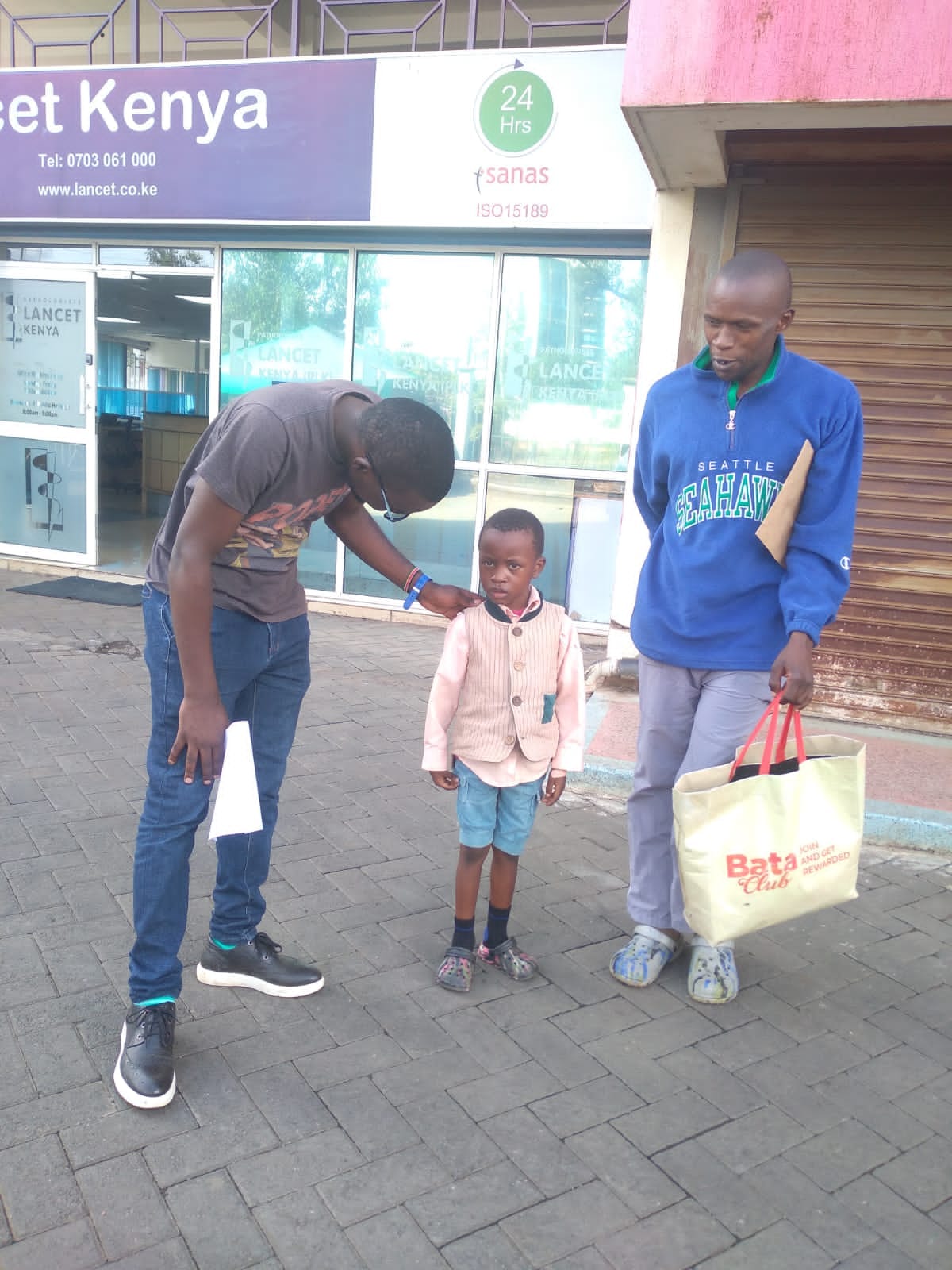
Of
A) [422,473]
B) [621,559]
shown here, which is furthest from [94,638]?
[422,473]

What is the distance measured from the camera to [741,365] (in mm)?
2623

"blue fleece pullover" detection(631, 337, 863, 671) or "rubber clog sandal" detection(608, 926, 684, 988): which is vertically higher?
"blue fleece pullover" detection(631, 337, 863, 671)

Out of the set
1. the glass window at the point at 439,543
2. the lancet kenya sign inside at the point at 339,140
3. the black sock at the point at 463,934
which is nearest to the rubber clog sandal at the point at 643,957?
the black sock at the point at 463,934

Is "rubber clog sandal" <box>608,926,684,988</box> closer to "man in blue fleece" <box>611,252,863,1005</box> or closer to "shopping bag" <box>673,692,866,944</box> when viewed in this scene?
"man in blue fleece" <box>611,252,863,1005</box>

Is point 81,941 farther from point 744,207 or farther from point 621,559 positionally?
point 744,207

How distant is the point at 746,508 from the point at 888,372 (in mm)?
3103

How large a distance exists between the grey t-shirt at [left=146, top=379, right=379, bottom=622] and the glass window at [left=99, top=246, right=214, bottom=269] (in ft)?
20.9

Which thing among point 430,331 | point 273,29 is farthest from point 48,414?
point 273,29

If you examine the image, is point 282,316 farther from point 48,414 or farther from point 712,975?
point 712,975

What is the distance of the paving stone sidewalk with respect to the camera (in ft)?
6.61

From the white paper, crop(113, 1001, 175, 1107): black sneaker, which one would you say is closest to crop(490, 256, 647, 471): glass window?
the white paper

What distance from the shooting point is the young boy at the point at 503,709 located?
273 centimetres

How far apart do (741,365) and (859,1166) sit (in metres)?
1.94

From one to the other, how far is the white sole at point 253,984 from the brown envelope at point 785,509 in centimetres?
173
